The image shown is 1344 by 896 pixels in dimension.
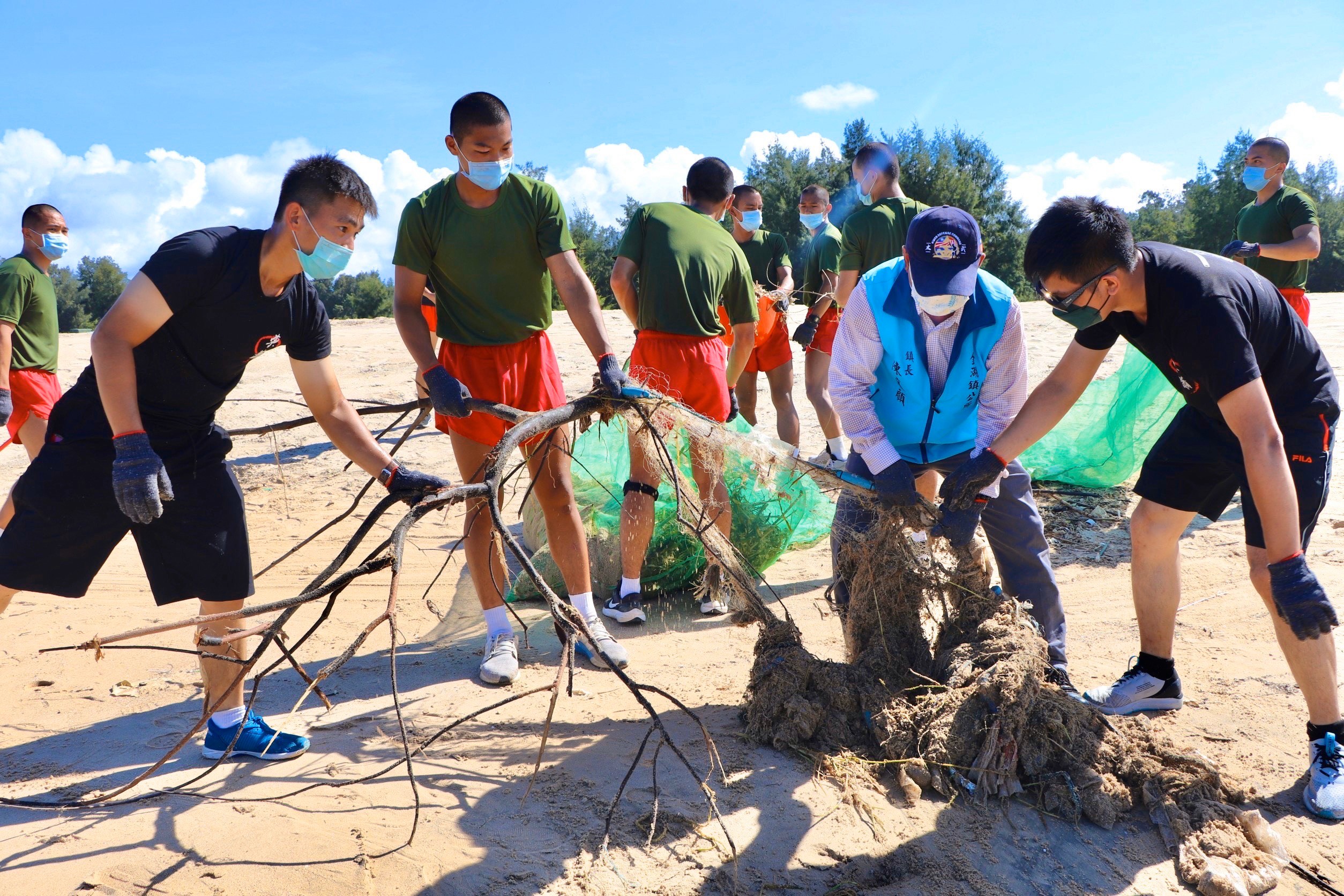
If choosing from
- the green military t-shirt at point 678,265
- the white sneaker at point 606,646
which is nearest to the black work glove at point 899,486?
the white sneaker at point 606,646

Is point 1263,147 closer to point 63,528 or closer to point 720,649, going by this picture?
point 720,649

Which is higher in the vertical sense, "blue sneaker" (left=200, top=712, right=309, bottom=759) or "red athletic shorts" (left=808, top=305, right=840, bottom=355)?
"red athletic shorts" (left=808, top=305, right=840, bottom=355)

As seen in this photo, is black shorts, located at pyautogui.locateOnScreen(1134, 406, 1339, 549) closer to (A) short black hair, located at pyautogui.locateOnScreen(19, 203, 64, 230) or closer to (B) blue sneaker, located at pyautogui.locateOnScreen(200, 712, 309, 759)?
(B) blue sneaker, located at pyautogui.locateOnScreen(200, 712, 309, 759)

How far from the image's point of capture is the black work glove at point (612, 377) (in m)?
3.08

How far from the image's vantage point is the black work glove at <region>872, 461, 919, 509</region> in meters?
2.88

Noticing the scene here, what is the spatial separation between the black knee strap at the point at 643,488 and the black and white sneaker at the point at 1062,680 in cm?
170

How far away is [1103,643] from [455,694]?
262 centimetres

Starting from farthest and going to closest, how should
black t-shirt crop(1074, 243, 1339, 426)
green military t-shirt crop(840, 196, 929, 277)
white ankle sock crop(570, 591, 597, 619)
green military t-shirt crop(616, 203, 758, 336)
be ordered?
green military t-shirt crop(840, 196, 929, 277)
green military t-shirt crop(616, 203, 758, 336)
white ankle sock crop(570, 591, 597, 619)
black t-shirt crop(1074, 243, 1339, 426)

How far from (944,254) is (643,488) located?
1681 mm

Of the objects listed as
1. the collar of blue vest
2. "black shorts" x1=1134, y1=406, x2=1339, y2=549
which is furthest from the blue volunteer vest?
"black shorts" x1=1134, y1=406, x2=1339, y2=549

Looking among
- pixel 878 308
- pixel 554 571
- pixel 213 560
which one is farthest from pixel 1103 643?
pixel 213 560

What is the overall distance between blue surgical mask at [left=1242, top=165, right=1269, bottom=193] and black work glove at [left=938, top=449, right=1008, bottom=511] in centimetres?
398

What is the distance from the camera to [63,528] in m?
2.58

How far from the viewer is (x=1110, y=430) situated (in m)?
5.25
